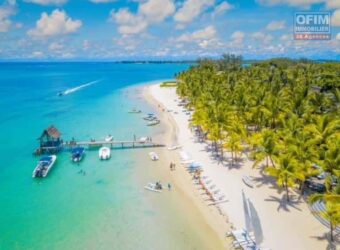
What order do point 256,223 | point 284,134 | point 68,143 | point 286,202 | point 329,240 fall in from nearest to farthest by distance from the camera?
1. point 256,223
2. point 329,240
3. point 286,202
4. point 284,134
5. point 68,143

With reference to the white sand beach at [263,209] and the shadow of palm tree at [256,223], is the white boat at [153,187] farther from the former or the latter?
the shadow of palm tree at [256,223]

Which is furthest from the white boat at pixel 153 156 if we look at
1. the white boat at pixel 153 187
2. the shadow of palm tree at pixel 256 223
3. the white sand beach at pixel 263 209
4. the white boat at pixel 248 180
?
the shadow of palm tree at pixel 256 223

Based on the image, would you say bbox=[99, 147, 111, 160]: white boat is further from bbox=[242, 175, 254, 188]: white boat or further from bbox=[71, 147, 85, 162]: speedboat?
bbox=[242, 175, 254, 188]: white boat

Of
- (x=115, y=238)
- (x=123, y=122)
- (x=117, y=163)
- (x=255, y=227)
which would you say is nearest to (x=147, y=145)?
(x=117, y=163)

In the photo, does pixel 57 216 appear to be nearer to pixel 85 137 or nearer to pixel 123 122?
pixel 85 137

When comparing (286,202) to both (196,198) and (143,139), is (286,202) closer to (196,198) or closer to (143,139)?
(196,198)

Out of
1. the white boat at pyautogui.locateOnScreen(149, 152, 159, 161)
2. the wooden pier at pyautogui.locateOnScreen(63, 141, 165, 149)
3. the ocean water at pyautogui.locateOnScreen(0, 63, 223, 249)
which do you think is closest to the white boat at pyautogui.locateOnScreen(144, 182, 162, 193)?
the ocean water at pyautogui.locateOnScreen(0, 63, 223, 249)

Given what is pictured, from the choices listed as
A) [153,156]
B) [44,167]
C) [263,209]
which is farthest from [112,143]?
[263,209]
